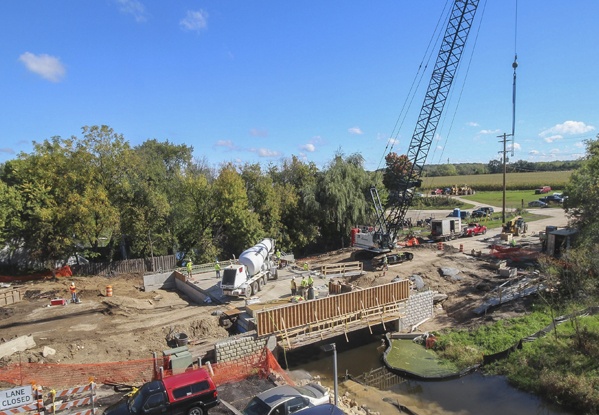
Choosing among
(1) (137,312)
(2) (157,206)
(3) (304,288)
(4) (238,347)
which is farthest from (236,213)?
(4) (238,347)

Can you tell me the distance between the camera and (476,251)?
36.2m

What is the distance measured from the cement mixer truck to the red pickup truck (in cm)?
1160

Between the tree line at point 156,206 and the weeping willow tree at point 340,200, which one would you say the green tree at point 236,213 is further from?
the weeping willow tree at point 340,200

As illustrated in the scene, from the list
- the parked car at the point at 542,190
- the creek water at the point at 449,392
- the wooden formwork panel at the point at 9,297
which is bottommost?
the creek water at the point at 449,392

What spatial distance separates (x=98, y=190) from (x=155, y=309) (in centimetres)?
1247

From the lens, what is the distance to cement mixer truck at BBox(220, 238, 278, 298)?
23.7 meters

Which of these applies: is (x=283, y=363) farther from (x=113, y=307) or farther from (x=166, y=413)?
(x=113, y=307)

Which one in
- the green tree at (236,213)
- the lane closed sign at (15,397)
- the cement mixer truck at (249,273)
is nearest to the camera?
the lane closed sign at (15,397)

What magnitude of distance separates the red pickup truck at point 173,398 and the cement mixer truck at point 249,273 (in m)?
11.6

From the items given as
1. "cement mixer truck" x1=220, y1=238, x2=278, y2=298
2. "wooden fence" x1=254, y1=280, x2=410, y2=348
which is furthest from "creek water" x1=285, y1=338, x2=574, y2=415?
"cement mixer truck" x1=220, y1=238, x2=278, y2=298

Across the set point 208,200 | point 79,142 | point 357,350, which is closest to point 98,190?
point 79,142

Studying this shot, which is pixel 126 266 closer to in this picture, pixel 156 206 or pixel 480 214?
pixel 156 206

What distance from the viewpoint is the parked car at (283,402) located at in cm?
1058

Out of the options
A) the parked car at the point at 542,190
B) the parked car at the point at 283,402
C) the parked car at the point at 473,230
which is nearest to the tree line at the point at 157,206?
the parked car at the point at 473,230
